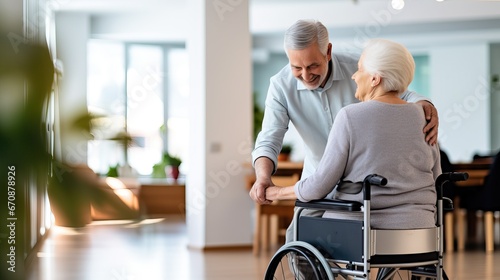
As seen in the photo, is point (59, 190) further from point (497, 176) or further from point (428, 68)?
point (428, 68)

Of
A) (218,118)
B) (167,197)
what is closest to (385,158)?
(218,118)

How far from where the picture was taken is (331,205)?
6.87 feet

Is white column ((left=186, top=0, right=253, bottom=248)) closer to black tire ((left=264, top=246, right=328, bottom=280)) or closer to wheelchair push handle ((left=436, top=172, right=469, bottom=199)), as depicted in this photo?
black tire ((left=264, top=246, right=328, bottom=280))

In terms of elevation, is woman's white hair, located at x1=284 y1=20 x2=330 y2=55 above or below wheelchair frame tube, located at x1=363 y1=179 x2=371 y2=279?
above

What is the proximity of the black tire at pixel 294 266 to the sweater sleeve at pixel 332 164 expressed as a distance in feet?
0.55

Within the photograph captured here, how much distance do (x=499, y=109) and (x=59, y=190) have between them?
1297 cm

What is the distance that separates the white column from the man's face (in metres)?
4.41

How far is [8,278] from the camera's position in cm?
48

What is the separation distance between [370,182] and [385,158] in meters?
0.11

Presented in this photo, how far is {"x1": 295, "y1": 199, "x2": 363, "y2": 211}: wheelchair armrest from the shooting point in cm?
204

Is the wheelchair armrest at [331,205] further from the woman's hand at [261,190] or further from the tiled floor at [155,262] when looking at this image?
the tiled floor at [155,262]

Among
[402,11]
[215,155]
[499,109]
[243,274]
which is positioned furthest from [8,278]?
[499,109]

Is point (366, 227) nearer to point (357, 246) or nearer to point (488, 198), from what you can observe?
point (357, 246)

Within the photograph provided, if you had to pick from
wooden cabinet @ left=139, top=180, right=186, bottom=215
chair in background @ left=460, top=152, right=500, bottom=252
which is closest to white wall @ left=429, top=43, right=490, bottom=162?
wooden cabinet @ left=139, top=180, right=186, bottom=215
